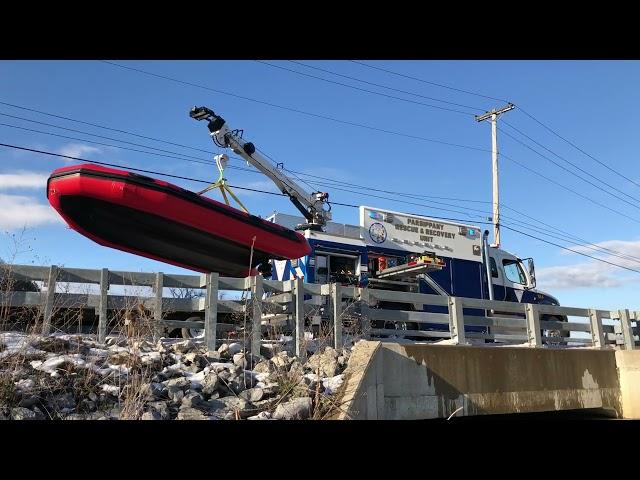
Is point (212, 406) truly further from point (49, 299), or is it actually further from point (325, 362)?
point (49, 299)

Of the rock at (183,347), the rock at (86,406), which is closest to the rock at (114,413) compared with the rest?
the rock at (86,406)

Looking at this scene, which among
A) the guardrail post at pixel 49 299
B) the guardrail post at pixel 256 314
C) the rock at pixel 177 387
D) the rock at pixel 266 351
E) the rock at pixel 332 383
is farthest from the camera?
the rock at pixel 266 351

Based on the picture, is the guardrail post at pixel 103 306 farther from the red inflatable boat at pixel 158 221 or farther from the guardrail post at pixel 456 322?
the guardrail post at pixel 456 322

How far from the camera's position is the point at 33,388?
6.08m

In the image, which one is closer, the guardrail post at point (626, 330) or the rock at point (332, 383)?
the rock at point (332, 383)

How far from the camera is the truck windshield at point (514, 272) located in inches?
712

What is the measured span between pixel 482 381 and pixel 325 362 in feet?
10.4

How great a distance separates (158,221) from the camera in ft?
32.7

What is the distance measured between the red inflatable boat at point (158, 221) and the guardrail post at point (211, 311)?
2084 mm
